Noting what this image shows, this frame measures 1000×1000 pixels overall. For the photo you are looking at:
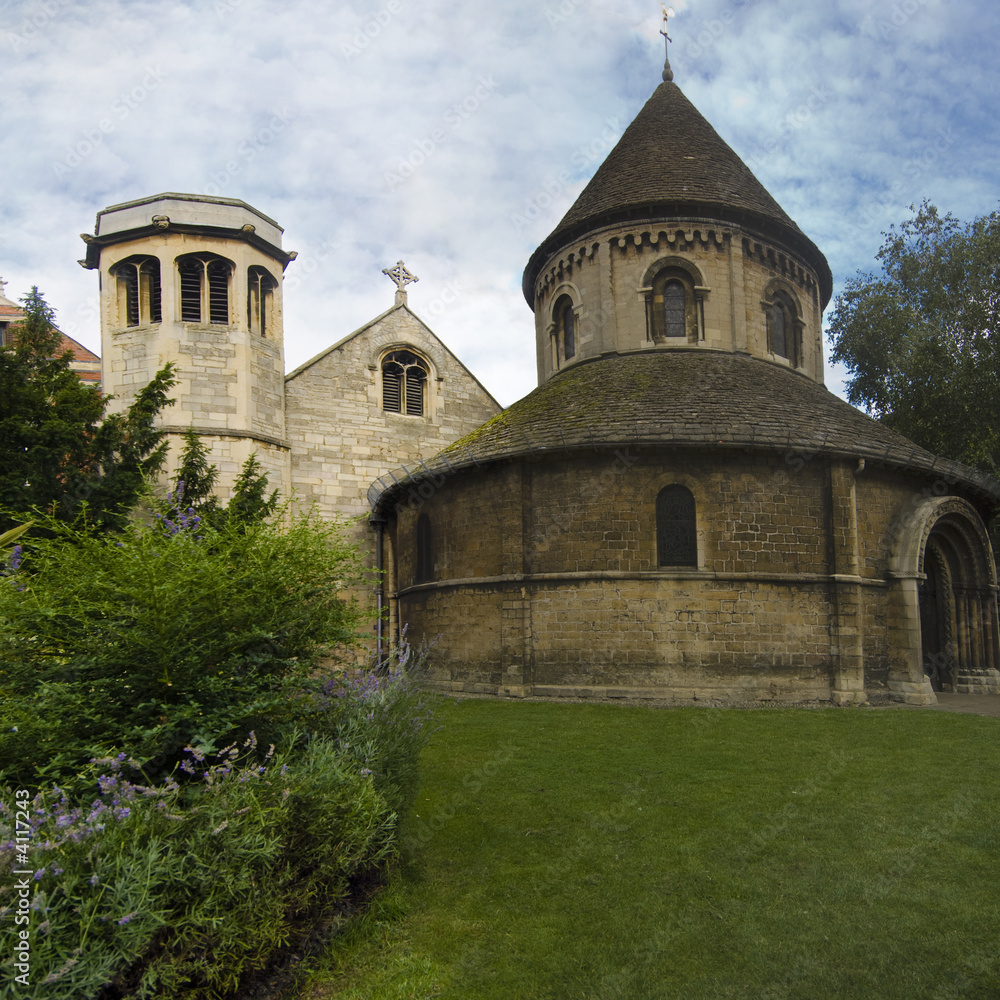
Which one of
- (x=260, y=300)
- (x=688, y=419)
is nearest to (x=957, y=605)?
(x=688, y=419)

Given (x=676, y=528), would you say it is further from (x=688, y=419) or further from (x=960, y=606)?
(x=960, y=606)

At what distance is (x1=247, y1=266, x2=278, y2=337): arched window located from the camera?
20.9m

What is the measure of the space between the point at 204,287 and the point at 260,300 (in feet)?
5.07

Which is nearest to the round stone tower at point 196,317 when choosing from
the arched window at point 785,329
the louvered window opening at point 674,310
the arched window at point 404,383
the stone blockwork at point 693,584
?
the arched window at point 404,383

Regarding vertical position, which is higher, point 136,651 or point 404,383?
point 404,383

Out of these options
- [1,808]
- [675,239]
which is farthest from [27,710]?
[675,239]

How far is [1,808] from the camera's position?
4.01m

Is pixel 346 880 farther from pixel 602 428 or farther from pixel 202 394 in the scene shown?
pixel 202 394

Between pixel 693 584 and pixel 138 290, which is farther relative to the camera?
pixel 138 290

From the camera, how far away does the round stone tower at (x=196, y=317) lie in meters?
19.7


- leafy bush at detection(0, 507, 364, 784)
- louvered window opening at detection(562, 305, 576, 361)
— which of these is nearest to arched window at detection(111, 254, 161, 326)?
louvered window opening at detection(562, 305, 576, 361)

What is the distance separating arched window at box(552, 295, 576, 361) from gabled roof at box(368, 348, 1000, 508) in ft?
7.17

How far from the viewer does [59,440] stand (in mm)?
14148

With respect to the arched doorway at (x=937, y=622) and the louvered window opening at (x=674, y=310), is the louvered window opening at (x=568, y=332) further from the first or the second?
the arched doorway at (x=937, y=622)
